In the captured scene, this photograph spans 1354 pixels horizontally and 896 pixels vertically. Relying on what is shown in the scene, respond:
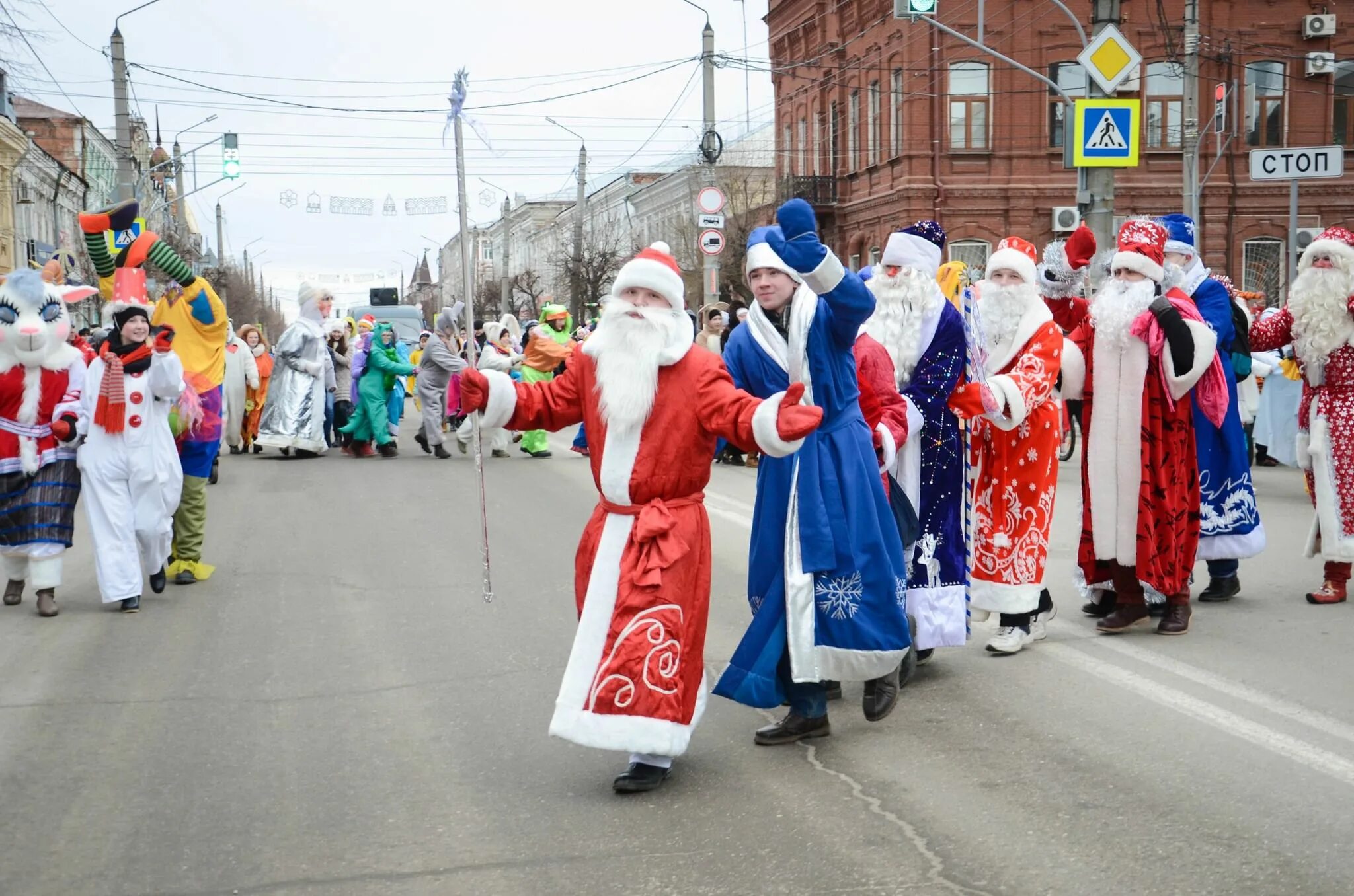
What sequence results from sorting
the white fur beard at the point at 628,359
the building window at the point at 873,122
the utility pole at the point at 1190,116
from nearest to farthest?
the white fur beard at the point at 628,359 < the utility pole at the point at 1190,116 < the building window at the point at 873,122

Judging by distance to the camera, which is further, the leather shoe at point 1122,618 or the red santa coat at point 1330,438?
the red santa coat at point 1330,438

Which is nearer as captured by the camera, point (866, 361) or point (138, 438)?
point (866, 361)

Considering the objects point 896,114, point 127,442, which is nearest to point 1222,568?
point 127,442

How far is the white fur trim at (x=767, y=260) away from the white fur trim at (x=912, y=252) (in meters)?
1.08

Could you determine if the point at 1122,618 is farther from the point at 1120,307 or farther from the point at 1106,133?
the point at 1106,133

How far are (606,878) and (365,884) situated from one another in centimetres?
67

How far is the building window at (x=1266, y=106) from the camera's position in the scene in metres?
36.3

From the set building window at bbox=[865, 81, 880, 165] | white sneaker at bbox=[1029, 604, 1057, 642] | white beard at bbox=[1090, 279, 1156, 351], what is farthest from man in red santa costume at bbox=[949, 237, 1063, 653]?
building window at bbox=[865, 81, 880, 165]

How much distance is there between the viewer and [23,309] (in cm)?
838

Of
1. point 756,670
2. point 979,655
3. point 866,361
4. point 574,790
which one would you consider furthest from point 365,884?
point 979,655

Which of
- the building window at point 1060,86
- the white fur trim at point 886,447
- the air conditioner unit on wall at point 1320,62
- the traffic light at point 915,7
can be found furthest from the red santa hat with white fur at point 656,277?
the building window at point 1060,86

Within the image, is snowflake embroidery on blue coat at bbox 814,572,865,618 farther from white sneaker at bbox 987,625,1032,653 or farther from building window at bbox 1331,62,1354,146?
building window at bbox 1331,62,1354,146

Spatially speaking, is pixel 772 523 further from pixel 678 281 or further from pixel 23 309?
pixel 23 309

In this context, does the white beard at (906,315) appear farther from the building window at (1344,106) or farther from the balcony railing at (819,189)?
the balcony railing at (819,189)
